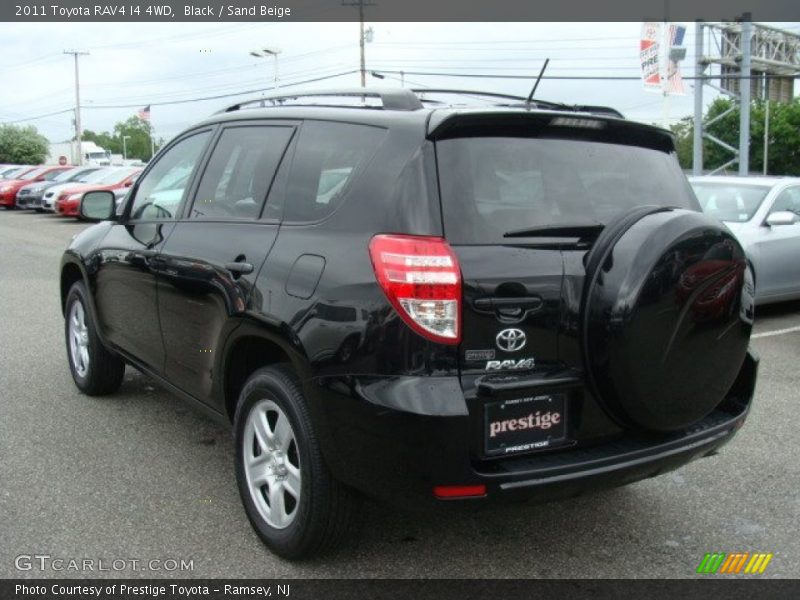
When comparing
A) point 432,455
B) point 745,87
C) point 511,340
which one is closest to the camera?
point 432,455

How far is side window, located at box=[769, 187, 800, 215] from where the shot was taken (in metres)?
8.90

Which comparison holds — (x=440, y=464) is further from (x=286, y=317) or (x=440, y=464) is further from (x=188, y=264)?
(x=188, y=264)

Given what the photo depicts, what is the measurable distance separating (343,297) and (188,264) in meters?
1.30

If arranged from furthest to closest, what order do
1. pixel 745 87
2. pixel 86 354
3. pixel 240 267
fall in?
pixel 745 87 < pixel 86 354 < pixel 240 267

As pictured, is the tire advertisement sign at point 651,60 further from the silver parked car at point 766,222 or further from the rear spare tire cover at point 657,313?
the rear spare tire cover at point 657,313

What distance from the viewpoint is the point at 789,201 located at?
9062mm

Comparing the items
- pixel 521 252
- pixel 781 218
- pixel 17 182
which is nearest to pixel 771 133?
pixel 17 182

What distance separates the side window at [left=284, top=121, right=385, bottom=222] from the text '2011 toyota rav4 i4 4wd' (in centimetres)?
1

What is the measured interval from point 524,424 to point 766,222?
22.2 feet

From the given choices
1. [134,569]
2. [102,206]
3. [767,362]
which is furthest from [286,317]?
[767,362]

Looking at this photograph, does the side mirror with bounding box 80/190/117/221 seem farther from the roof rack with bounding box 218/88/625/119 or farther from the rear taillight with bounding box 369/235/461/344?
the rear taillight with bounding box 369/235/461/344

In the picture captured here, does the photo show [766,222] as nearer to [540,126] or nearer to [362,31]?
[540,126]

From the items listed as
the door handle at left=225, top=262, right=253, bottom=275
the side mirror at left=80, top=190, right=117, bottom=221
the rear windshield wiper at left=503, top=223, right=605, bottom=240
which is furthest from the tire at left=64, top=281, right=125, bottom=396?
the rear windshield wiper at left=503, top=223, right=605, bottom=240

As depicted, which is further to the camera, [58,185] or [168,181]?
[58,185]
